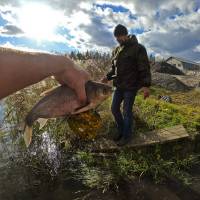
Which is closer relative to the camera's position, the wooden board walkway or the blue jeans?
the wooden board walkway

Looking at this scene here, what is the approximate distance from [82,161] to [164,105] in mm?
3801

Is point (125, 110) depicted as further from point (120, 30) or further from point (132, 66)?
point (120, 30)

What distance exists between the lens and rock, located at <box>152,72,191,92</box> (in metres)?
16.5

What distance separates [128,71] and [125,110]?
0.76m

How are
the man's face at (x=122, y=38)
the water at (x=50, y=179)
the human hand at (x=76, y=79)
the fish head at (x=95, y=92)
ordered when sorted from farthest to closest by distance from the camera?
the man's face at (x=122, y=38), the water at (x=50, y=179), the fish head at (x=95, y=92), the human hand at (x=76, y=79)

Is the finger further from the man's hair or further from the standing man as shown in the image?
the man's hair

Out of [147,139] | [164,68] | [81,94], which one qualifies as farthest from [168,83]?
[81,94]

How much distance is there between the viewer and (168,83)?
16.6m

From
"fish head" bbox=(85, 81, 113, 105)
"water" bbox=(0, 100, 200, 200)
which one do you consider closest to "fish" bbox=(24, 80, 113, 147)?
"fish head" bbox=(85, 81, 113, 105)

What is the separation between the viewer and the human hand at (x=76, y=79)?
2.45 metres

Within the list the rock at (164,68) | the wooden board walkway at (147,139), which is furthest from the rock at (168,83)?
the wooden board walkway at (147,139)

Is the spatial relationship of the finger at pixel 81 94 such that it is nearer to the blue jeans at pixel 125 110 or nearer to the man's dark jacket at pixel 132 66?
the man's dark jacket at pixel 132 66

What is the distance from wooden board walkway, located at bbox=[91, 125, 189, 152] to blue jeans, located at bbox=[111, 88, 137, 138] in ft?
0.90

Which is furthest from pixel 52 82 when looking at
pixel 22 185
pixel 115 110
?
pixel 22 185
